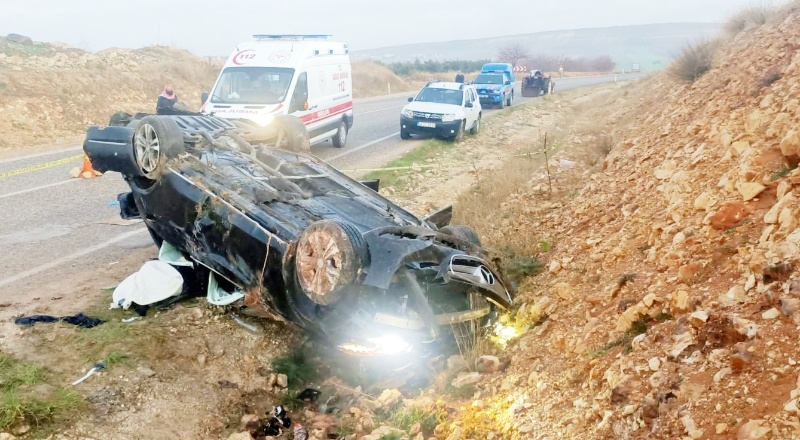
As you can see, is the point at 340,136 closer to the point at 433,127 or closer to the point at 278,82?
the point at 433,127

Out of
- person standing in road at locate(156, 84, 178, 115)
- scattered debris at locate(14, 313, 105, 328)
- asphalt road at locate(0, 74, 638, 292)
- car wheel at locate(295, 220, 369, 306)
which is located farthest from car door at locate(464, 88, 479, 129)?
car wheel at locate(295, 220, 369, 306)

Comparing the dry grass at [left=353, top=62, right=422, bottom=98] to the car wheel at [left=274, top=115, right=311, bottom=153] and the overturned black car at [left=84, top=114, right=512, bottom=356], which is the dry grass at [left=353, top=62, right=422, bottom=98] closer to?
the car wheel at [left=274, top=115, right=311, bottom=153]

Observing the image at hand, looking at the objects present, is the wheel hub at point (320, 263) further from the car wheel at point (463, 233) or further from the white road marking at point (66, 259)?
the white road marking at point (66, 259)

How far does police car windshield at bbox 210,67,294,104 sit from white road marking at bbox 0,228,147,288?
4.26 m

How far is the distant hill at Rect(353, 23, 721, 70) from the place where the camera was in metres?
119

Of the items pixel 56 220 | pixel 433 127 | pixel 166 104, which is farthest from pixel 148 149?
pixel 433 127

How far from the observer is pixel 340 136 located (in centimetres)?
1473

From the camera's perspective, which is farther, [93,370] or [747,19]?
[747,19]

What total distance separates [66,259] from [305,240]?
13.4 ft

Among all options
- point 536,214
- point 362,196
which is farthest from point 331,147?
point 362,196

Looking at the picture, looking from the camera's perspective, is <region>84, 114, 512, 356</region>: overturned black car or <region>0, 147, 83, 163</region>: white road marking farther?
<region>0, 147, 83, 163</region>: white road marking

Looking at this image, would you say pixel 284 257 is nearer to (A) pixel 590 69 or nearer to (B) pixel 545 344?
(B) pixel 545 344

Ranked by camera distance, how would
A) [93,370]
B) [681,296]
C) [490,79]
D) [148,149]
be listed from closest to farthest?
[681,296]
[93,370]
[148,149]
[490,79]

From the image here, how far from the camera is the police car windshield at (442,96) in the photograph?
54.6 feet
